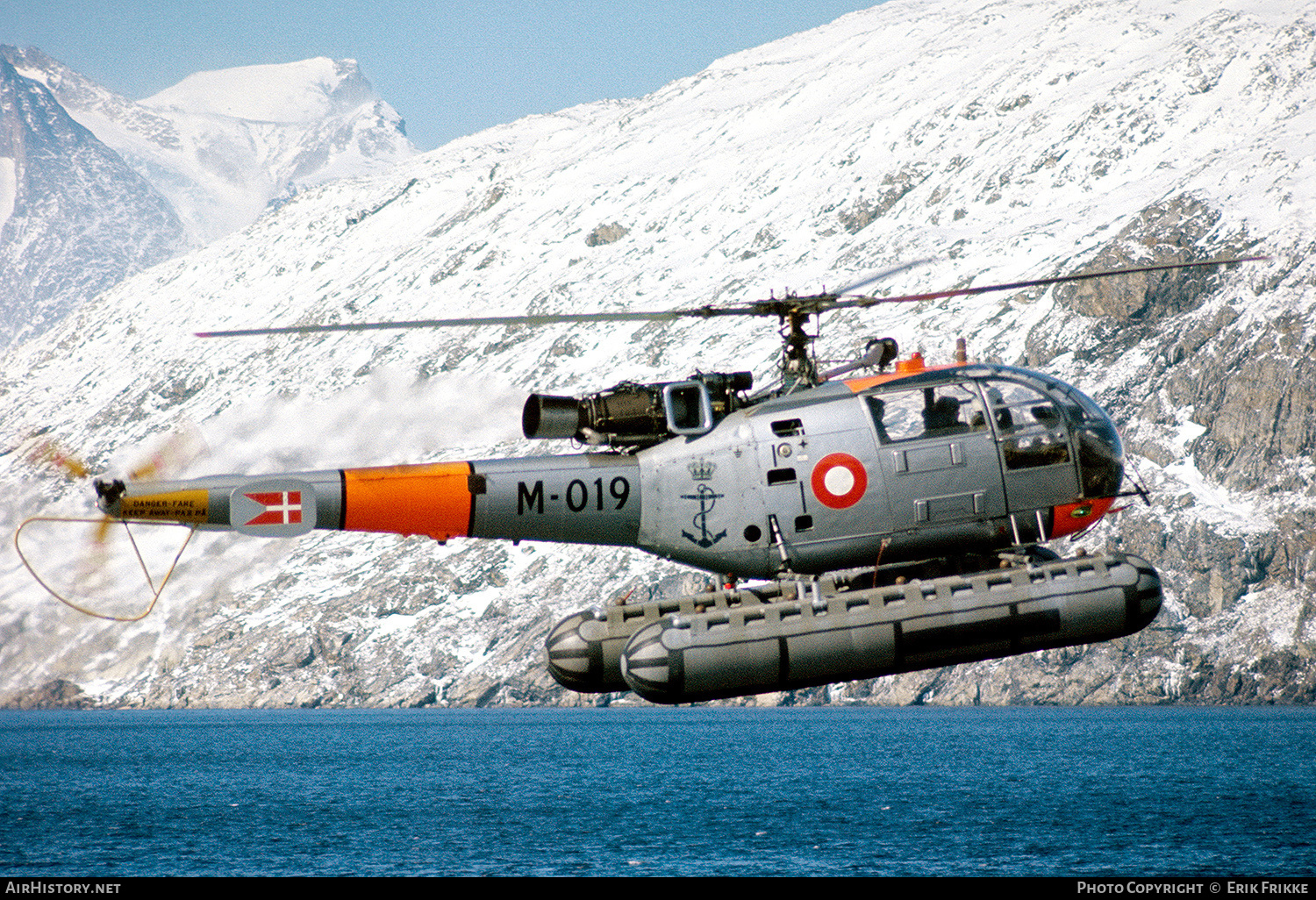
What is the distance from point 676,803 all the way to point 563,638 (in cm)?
8772

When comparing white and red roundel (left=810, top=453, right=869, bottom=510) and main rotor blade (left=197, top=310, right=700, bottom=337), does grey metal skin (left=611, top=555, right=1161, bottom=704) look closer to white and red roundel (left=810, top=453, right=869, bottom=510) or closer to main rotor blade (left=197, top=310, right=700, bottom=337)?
white and red roundel (left=810, top=453, right=869, bottom=510)

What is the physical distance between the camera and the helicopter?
20.8 meters

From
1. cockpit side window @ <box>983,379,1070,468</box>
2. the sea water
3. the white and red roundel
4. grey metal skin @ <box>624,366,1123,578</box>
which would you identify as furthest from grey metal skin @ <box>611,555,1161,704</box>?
the sea water

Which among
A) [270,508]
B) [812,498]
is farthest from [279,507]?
[812,498]

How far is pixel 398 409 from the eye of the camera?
644 feet

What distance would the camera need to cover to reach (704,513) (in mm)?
22047

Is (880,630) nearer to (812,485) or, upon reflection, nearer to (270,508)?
(812,485)

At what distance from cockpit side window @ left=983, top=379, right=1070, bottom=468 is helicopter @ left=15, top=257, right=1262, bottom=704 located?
34 mm

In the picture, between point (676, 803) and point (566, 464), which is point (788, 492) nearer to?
point (566, 464)

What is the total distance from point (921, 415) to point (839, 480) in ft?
5.98

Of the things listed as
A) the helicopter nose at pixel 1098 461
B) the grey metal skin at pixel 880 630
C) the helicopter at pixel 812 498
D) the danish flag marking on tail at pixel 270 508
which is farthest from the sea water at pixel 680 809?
the danish flag marking on tail at pixel 270 508

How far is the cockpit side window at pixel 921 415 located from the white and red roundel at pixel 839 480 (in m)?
0.81

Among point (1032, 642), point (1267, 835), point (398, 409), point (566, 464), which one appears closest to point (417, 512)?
point (566, 464)

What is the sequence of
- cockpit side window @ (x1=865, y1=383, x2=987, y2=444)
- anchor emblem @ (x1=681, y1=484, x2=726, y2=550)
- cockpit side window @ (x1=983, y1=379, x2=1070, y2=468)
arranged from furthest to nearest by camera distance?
cockpit side window @ (x1=983, y1=379, x2=1070, y2=468), anchor emblem @ (x1=681, y1=484, x2=726, y2=550), cockpit side window @ (x1=865, y1=383, x2=987, y2=444)
